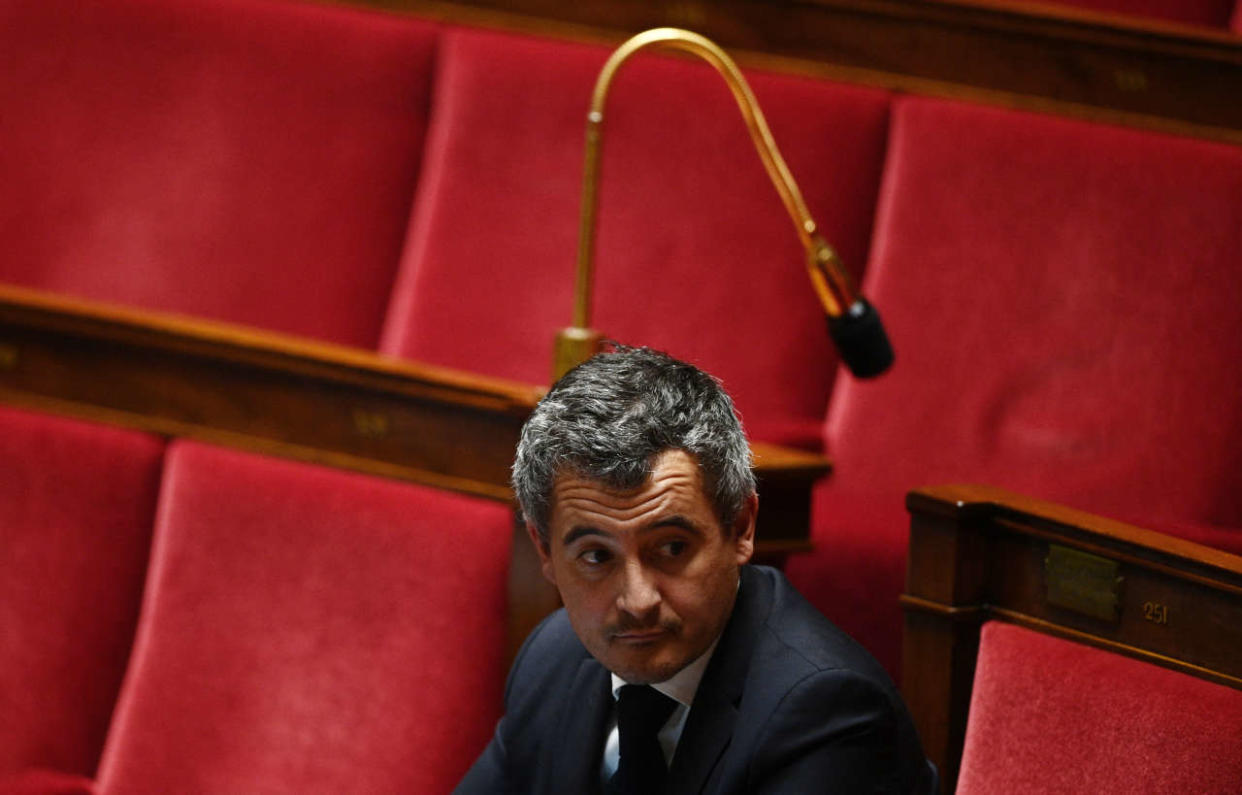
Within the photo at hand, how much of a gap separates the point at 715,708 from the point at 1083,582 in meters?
0.13

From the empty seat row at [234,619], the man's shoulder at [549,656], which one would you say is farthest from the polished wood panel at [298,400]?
the man's shoulder at [549,656]

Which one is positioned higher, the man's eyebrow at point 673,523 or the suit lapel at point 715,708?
the man's eyebrow at point 673,523


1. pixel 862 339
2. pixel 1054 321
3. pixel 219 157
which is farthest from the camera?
pixel 219 157

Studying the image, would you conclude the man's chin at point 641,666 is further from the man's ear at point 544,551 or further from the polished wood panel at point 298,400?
the polished wood panel at point 298,400

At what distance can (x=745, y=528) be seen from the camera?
509 mm

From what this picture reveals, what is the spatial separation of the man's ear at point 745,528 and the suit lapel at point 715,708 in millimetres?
16

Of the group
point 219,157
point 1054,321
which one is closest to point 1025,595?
point 1054,321

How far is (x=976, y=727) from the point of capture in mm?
550

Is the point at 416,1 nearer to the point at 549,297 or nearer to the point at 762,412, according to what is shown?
the point at 549,297

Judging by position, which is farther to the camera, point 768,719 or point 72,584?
point 72,584

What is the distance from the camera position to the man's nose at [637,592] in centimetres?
48

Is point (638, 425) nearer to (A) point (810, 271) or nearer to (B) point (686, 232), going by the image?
(A) point (810, 271)

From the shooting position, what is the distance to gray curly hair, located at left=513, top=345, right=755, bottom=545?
0.49 meters

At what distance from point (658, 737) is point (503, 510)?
0.21m
